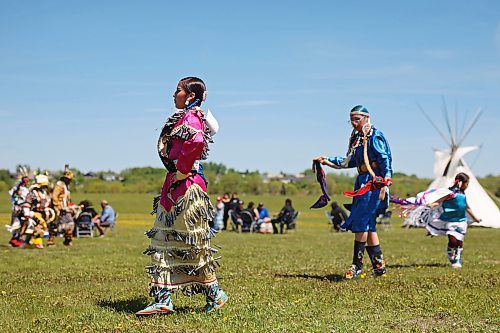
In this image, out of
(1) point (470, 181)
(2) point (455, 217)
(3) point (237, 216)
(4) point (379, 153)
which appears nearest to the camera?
(4) point (379, 153)

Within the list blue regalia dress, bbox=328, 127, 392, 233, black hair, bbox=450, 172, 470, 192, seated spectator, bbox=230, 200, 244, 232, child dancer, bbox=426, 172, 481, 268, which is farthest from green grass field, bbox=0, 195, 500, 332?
seated spectator, bbox=230, 200, 244, 232

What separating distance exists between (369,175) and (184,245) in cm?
386

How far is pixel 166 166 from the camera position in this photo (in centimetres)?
730

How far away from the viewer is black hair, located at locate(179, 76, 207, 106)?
7.27m

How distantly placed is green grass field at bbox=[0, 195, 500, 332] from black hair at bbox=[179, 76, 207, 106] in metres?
2.22

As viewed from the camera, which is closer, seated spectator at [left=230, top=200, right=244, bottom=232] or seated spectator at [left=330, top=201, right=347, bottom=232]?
seated spectator at [left=230, top=200, right=244, bottom=232]

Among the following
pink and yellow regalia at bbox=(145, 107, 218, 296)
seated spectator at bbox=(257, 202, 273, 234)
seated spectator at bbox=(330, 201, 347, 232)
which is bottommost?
seated spectator at bbox=(257, 202, 273, 234)

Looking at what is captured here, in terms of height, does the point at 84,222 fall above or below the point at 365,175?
below

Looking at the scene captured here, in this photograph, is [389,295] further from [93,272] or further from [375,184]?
[93,272]

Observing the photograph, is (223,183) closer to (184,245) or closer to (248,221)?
(248,221)

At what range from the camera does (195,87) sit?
7281 mm

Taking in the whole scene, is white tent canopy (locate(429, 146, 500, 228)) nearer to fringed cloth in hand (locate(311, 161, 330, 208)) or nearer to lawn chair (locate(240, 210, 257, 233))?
lawn chair (locate(240, 210, 257, 233))

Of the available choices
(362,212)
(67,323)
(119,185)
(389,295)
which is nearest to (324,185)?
(362,212)

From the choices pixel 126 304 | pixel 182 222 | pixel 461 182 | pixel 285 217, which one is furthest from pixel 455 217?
pixel 285 217
